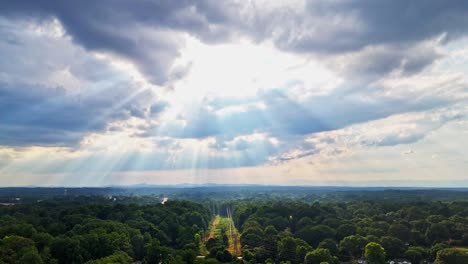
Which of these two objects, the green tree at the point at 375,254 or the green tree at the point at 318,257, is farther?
the green tree at the point at 375,254

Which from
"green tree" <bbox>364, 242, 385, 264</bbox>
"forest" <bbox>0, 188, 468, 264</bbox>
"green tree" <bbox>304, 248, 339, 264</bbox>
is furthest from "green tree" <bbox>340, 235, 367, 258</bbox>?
"green tree" <bbox>304, 248, 339, 264</bbox>

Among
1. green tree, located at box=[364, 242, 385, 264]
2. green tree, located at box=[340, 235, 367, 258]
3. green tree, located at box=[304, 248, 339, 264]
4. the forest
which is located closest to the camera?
the forest

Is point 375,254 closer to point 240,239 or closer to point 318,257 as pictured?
point 318,257

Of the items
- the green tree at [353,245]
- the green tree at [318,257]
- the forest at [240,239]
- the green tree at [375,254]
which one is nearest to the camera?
the forest at [240,239]

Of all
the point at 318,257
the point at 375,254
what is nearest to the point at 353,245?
the point at 375,254

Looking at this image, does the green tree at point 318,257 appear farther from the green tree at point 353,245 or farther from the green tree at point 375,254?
the green tree at point 353,245

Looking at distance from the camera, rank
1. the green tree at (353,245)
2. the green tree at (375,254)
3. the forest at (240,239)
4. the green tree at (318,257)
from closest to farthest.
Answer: the forest at (240,239) → the green tree at (318,257) → the green tree at (375,254) → the green tree at (353,245)

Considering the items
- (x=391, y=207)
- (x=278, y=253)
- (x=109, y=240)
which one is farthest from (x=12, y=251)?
(x=391, y=207)

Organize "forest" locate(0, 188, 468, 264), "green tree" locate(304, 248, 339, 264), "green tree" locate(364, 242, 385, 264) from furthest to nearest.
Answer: "green tree" locate(364, 242, 385, 264) → "green tree" locate(304, 248, 339, 264) → "forest" locate(0, 188, 468, 264)

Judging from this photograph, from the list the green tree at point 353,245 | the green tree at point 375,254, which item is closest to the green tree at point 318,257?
the green tree at point 375,254

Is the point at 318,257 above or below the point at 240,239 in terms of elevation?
above

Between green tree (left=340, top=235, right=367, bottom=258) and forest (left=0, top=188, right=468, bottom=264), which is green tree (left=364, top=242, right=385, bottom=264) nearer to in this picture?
forest (left=0, top=188, right=468, bottom=264)
